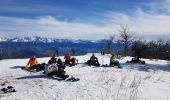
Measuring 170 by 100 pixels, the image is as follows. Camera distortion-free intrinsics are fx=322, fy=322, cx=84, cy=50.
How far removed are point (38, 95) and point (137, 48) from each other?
46.9 m

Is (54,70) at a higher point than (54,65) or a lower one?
lower

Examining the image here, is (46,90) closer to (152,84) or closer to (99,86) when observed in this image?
(99,86)

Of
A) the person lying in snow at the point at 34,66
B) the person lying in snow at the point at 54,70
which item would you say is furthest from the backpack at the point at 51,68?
the person lying in snow at the point at 34,66

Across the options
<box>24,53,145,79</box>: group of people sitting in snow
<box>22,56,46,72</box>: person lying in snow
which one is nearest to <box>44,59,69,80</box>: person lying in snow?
<box>24,53,145,79</box>: group of people sitting in snow

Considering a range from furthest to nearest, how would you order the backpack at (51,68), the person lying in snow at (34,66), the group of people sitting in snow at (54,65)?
the person lying in snow at (34,66) < the backpack at (51,68) < the group of people sitting in snow at (54,65)

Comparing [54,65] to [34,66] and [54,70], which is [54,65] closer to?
[54,70]

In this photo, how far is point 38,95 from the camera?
13.8 m

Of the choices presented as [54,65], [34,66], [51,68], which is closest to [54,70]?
[51,68]

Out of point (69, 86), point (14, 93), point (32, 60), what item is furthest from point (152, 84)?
point (32, 60)

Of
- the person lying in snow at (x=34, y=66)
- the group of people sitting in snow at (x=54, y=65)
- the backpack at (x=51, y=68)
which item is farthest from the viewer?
the person lying in snow at (x=34, y=66)

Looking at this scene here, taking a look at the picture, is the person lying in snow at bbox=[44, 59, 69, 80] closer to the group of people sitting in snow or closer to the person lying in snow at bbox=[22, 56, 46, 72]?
the group of people sitting in snow

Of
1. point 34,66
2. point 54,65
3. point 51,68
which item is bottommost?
point 34,66

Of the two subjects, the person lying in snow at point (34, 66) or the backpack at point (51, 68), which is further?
the person lying in snow at point (34, 66)

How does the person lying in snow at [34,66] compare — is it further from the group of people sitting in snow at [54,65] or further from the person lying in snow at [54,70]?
the person lying in snow at [54,70]
